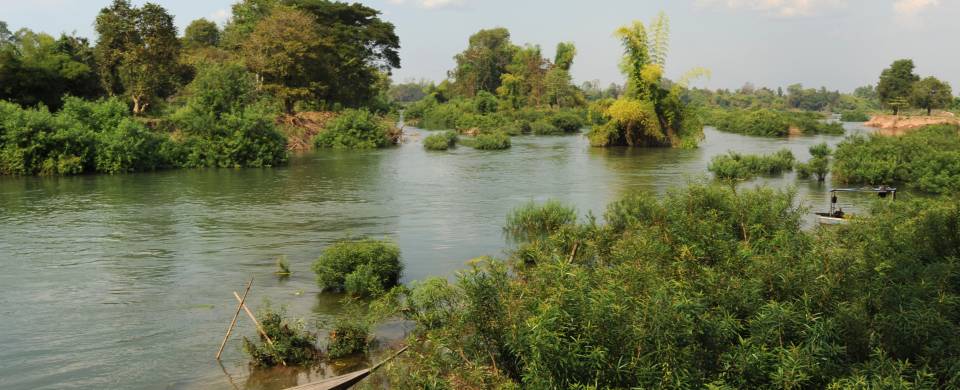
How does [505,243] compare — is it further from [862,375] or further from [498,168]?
[498,168]

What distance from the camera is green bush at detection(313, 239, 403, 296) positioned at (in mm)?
12746

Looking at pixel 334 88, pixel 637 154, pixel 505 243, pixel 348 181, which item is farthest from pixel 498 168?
pixel 334 88

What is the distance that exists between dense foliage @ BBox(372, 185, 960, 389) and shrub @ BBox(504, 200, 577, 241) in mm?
7975

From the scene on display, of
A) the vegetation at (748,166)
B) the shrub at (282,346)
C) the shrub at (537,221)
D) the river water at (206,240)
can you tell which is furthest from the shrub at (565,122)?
the shrub at (282,346)

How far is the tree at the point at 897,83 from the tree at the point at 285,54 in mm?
55380

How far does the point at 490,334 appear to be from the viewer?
24.0ft

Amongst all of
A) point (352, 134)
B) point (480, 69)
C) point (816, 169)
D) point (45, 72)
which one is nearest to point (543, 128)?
point (352, 134)

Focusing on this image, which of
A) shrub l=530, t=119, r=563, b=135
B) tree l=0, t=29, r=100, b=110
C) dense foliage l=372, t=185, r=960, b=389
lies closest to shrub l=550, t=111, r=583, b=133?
shrub l=530, t=119, r=563, b=135

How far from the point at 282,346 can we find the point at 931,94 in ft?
241

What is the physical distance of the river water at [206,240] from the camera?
33.7 feet

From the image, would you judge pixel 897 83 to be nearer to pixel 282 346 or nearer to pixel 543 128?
pixel 543 128

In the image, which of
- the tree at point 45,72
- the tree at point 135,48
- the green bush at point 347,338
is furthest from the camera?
the tree at point 135,48

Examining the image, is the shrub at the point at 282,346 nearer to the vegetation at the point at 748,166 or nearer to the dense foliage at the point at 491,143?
the vegetation at the point at 748,166

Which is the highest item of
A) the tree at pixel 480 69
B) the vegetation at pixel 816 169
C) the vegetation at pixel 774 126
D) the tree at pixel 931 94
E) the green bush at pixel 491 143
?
the tree at pixel 480 69
